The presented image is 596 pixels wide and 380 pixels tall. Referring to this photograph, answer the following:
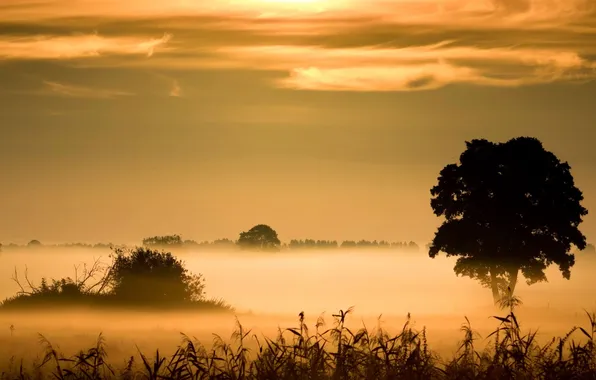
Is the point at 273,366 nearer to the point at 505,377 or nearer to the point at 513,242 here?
the point at 505,377

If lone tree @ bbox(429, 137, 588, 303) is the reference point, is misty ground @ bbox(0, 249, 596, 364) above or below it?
below

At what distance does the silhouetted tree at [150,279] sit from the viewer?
51469mm

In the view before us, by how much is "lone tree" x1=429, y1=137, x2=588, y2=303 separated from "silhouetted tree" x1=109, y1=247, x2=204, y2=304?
2533 cm

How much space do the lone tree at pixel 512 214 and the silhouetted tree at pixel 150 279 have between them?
25.3 meters

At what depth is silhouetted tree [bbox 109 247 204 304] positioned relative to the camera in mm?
51469

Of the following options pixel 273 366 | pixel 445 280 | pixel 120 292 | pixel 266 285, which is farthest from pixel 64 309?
pixel 445 280

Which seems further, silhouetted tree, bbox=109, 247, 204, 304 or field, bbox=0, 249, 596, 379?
silhouetted tree, bbox=109, 247, 204, 304

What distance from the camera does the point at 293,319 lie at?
5450 centimetres

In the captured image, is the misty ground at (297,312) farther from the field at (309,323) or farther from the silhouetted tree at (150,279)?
the silhouetted tree at (150,279)

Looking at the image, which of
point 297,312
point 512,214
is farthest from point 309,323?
point 512,214

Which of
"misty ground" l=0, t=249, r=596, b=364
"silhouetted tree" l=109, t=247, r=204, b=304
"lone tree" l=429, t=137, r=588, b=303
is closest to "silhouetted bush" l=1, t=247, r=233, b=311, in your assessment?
"silhouetted tree" l=109, t=247, r=204, b=304

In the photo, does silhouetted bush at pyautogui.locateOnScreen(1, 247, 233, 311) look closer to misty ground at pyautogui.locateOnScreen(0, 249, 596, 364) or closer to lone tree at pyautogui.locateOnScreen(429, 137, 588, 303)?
misty ground at pyautogui.locateOnScreen(0, 249, 596, 364)

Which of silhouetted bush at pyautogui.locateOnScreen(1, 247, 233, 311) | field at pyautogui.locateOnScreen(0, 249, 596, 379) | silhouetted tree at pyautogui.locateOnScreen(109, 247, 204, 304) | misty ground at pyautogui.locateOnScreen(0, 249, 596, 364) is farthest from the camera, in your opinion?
silhouetted tree at pyautogui.locateOnScreen(109, 247, 204, 304)

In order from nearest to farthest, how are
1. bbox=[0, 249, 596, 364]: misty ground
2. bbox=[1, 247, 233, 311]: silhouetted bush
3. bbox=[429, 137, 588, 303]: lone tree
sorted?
1. bbox=[0, 249, 596, 364]: misty ground
2. bbox=[1, 247, 233, 311]: silhouetted bush
3. bbox=[429, 137, 588, 303]: lone tree
